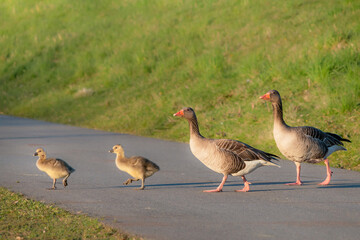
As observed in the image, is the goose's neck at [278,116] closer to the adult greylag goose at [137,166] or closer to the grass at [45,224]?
the adult greylag goose at [137,166]

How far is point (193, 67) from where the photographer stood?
24391 mm

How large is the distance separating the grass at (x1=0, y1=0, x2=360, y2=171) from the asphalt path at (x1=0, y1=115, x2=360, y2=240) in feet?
8.34

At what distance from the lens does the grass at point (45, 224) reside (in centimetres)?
711

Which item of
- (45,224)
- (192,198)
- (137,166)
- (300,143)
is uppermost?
(300,143)

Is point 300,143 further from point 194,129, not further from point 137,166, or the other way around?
point 137,166

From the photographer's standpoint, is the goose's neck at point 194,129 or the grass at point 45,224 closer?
the grass at point 45,224

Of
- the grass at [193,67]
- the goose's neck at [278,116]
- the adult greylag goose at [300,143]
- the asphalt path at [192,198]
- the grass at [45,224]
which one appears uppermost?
the grass at [193,67]

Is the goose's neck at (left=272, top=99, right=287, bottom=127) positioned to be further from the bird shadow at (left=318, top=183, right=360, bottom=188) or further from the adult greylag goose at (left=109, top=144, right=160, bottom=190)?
the adult greylag goose at (left=109, top=144, right=160, bottom=190)

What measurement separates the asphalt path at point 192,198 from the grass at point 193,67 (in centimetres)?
254

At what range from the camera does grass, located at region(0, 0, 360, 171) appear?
17.6 meters

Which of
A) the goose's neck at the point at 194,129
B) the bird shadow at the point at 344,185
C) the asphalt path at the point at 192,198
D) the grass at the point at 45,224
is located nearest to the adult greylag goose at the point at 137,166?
the asphalt path at the point at 192,198

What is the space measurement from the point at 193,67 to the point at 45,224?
1722 centimetres

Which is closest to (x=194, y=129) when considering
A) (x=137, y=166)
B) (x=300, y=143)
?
(x=137, y=166)

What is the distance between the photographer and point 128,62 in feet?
91.9
